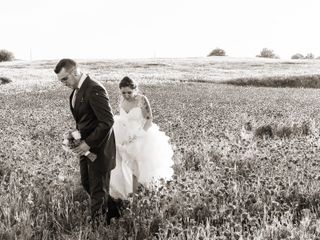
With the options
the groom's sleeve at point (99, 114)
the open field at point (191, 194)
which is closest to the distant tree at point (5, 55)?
the open field at point (191, 194)

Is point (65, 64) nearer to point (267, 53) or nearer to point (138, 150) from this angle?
point (138, 150)

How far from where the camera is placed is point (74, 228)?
4.00 metres

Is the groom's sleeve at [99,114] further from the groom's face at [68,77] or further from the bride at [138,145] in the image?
the bride at [138,145]

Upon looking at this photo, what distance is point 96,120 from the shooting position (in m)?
4.25

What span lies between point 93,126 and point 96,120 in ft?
0.20

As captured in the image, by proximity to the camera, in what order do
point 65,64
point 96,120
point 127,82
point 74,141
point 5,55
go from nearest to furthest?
point 65,64 → point 74,141 → point 96,120 → point 127,82 → point 5,55

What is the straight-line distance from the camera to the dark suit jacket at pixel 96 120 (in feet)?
13.4

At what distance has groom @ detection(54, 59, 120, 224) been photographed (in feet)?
13.3

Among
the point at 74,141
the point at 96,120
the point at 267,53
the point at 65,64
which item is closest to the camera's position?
the point at 65,64

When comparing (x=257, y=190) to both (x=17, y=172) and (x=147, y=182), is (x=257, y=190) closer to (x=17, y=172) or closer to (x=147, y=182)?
(x=147, y=182)

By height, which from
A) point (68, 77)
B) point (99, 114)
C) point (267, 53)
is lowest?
point (99, 114)

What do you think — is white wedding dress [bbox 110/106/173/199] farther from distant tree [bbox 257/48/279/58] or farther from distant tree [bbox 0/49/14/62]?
distant tree [bbox 257/48/279/58]

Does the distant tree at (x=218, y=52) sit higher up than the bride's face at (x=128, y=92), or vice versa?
→ the distant tree at (x=218, y=52)

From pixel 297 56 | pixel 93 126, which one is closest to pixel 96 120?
pixel 93 126
